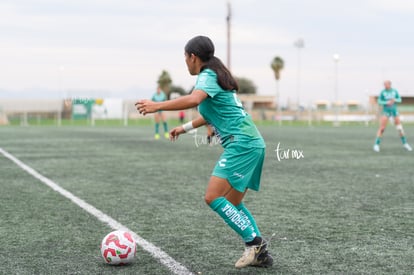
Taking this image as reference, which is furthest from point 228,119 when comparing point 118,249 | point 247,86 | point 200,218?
point 247,86

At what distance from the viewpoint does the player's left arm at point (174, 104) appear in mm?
4672

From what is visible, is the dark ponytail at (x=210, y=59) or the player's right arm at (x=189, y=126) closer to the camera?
the dark ponytail at (x=210, y=59)

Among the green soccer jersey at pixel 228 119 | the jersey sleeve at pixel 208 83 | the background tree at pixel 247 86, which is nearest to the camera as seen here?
the jersey sleeve at pixel 208 83

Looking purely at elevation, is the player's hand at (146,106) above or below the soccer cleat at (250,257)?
above

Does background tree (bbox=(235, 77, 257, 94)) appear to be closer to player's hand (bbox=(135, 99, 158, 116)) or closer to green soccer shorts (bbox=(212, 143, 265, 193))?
green soccer shorts (bbox=(212, 143, 265, 193))

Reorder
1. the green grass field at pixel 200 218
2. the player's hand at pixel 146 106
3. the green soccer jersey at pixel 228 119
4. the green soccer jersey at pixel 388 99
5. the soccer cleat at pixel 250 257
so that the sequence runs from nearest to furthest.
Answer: the player's hand at pixel 146 106 < the green soccer jersey at pixel 228 119 < the soccer cleat at pixel 250 257 < the green grass field at pixel 200 218 < the green soccer jersey at pixel 388 99

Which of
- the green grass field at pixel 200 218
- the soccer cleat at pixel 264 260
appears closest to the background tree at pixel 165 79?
the green grass field at pixel 200 218

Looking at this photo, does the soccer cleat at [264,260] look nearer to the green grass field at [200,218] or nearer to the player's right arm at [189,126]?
the green grass field at [200,218]

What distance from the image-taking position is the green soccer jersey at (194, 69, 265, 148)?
16.3 feet

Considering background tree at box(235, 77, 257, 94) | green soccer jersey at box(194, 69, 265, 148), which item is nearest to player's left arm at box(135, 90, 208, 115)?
green soccer jersey at box(194, 69, 265, 148)

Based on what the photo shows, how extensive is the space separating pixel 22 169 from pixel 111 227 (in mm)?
7167

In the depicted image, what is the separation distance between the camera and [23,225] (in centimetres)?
709

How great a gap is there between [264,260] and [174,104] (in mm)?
1516

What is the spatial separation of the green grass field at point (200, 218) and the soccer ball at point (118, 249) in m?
0.09
